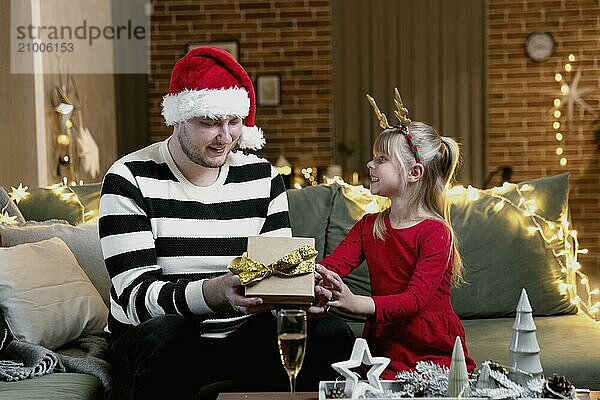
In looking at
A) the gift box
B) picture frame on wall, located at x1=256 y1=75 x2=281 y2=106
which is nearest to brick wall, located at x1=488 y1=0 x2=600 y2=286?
picture frame on wall, located at x1=256 y1=75 x2=281 y2=106

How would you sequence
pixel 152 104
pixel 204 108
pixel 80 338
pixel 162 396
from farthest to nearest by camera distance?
pixel 152 104 < pixel 80 338 < pixel 204 108 < pixel 162 396

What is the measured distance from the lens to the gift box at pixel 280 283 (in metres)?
1.83

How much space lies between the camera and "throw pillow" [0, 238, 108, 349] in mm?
2270

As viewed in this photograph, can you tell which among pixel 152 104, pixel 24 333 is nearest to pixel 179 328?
pixel 24 333

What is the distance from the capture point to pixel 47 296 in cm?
235

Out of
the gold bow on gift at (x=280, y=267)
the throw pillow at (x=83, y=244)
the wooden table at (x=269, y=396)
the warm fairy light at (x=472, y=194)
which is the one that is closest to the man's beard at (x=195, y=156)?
the gold bow on gift at (x=280, y=267)

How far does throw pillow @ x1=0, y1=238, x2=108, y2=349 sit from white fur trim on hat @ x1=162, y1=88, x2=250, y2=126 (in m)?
0.54

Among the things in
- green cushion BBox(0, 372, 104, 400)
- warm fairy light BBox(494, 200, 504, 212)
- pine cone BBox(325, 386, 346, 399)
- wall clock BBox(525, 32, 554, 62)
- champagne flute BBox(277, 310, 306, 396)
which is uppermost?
wall clock BBox(525, 32, 554, 62)

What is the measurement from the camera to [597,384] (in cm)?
230

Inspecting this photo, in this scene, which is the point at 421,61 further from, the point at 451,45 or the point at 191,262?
the point at 191,262

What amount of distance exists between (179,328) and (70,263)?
620 millimetres

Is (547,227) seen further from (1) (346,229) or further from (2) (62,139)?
(2) (62,139)

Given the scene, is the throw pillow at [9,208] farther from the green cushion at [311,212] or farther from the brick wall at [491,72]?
the brick wall at [491,72]

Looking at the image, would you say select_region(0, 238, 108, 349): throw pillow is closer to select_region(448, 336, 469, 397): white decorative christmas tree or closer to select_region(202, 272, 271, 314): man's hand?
select_region(202, 272, 271, 314): man's hand
